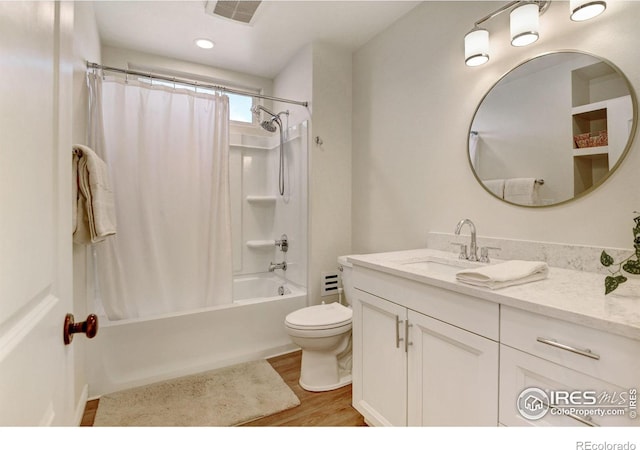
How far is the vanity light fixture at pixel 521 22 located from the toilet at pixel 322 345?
5.62 ft

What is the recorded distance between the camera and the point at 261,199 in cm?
317

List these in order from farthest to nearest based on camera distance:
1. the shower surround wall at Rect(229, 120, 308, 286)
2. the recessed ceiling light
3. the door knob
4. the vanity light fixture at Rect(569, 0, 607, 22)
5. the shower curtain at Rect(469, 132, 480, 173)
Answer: the shower surround wall at Rect(229, 120, 308, 286), the recessed ceiling light, the shower curtain at Rect(469, 132, 480, 173), the vanity light fixture at Rect(569, 0, 607, 22), the door knob

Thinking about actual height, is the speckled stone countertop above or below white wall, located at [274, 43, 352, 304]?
below

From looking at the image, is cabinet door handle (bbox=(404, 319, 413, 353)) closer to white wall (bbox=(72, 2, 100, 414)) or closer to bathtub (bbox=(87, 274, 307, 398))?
bathtub (bbox=(87, 274, 307, 398))

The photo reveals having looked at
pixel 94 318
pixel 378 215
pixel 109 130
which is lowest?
pixel 94 318

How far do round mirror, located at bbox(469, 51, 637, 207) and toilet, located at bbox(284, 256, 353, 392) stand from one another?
1231 millimetres

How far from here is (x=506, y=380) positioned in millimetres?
952

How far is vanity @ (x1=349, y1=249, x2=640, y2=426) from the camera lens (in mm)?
761

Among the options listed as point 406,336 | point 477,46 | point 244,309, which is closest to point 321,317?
point 244,309

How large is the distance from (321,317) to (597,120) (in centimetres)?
175

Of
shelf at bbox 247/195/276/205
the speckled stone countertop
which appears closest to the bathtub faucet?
shelf at bbox 247/195/276/205
